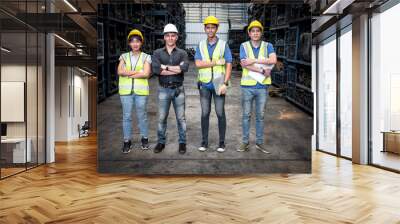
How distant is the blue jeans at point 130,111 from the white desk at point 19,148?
190cm

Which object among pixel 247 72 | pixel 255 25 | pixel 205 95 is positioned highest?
pixel 255 25

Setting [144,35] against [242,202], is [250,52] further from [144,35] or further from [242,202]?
[242,202]

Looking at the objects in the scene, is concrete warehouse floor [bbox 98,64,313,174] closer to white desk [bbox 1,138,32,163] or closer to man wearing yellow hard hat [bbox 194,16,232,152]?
man wearing yellow hard hat [bbox 194,16,232,152]

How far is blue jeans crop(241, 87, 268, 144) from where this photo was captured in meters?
6.64

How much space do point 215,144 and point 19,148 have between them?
3547mm

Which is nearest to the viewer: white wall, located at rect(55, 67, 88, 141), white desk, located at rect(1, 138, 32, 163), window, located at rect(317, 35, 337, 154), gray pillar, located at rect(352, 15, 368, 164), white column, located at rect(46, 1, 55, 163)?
white desk, located at rect(1, 138, 32, 163)

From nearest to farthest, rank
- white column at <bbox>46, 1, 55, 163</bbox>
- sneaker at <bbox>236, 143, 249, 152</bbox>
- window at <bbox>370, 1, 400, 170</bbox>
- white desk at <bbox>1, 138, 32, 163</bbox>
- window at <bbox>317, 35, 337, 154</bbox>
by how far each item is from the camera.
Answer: white desk at <bbox>1, 138, 32, 163</bbox>
sneaker at <bbox>236, 143, 249, 152</bbox>
window at <bbox>370, 1, 400, 170</bbox>
white column at <bbox>46, 1, 55, 163</bbox>
window at <bbox>317, 35, 337, 154</bbox>

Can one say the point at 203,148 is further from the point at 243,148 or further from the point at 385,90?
the point at 385,90

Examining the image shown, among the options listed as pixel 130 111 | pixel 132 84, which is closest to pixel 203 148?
pixel 130 111

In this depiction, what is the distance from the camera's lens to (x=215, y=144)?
6.66 meters

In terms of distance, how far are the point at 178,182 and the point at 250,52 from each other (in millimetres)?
2562

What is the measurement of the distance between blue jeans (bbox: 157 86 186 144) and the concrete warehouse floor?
0.24 feet

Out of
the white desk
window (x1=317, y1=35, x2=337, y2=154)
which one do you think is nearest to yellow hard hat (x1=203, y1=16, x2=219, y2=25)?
the white desk

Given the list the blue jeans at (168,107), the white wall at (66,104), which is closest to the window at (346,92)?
the blue jeans at (168,107)
